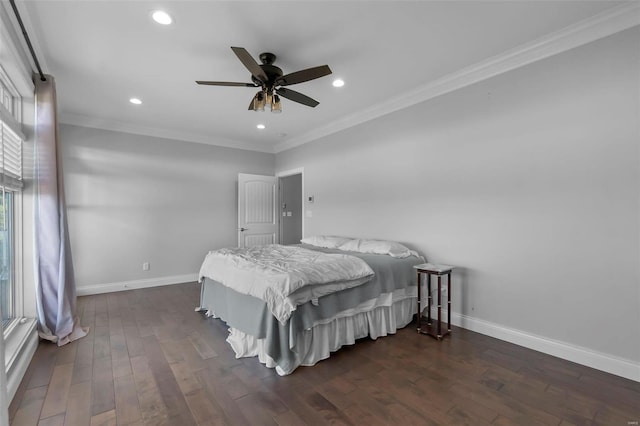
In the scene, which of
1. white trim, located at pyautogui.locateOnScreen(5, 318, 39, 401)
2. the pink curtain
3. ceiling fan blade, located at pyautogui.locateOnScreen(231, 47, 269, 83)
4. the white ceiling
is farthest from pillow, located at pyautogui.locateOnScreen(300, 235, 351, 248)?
white trim, located at pyautogui.locateOnScreen(5, 318, 39, 401)

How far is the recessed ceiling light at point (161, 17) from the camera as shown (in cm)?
216

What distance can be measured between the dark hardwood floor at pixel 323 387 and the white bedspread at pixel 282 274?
581 mm

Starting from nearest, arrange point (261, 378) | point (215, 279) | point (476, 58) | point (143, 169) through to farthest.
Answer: point (261, 378), point (476, 58), point (215, 279), point (143, 169)

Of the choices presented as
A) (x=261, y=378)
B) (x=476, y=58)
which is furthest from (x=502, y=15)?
(x=261, y=378)

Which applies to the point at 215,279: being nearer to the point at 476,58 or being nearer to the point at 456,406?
the point at 456,406

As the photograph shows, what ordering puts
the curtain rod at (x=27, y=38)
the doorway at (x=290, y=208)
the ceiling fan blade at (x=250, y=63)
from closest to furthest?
1. the curtain rod at (x=27, y=38)
2. the ceiling fan blade at (x=250, y=63)
3. the doorway at (x=290, y=208)

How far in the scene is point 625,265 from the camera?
2.21m

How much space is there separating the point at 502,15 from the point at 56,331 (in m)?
4.82

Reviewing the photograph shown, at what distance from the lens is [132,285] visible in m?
4.72

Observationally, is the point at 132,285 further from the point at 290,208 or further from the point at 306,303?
the point at 306,303

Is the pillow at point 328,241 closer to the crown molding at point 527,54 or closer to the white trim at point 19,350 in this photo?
the crown molding at point 527,54

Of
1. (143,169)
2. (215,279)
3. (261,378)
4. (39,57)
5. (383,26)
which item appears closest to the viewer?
(261,378)

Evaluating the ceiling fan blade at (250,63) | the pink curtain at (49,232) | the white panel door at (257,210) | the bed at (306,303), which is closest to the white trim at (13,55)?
the pink curtain at (49,232)

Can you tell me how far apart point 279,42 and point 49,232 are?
113 inches
